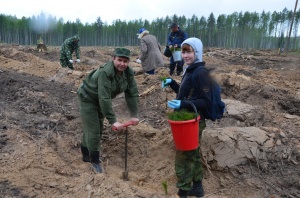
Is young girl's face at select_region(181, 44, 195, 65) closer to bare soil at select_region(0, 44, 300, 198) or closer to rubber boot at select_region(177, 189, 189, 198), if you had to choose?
bare soil at select_region(0, 44, 300, 198)

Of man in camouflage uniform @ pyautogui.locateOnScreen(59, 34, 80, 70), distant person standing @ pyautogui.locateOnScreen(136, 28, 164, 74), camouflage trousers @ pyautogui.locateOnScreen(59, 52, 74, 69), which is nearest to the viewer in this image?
distant person standing @ pyautogui.locateOnScreen(136, 28, 164, 74)

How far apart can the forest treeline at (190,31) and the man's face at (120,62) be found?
5530 cm

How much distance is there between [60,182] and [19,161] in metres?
0.70

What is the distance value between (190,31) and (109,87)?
6276 cm

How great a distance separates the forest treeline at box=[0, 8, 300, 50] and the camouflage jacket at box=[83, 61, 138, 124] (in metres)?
55.0

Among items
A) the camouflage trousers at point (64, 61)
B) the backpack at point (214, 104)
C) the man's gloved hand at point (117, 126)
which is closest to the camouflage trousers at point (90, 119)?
the man's gloved hand at point (117, 126)

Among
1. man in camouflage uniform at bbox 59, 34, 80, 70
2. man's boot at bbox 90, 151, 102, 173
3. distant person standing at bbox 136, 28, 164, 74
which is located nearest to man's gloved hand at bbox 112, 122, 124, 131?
man's boot at bbox 90, 151, 102, 173

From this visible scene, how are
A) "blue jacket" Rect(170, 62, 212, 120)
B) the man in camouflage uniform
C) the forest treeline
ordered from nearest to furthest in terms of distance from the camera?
"blue jacket" Rect(170, 62, 212, 120), the man in camouflage uniform, the forest treeline

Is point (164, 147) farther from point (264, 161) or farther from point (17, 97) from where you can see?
point (17, 97)

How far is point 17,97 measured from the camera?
669 cm

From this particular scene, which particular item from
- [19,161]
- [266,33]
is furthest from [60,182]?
[266,33]

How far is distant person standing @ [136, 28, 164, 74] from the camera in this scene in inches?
290

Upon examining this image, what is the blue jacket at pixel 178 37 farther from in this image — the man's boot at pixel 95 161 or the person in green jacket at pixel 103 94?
the man's boot at pixel 95 161

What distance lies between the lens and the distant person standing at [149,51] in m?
7.38
